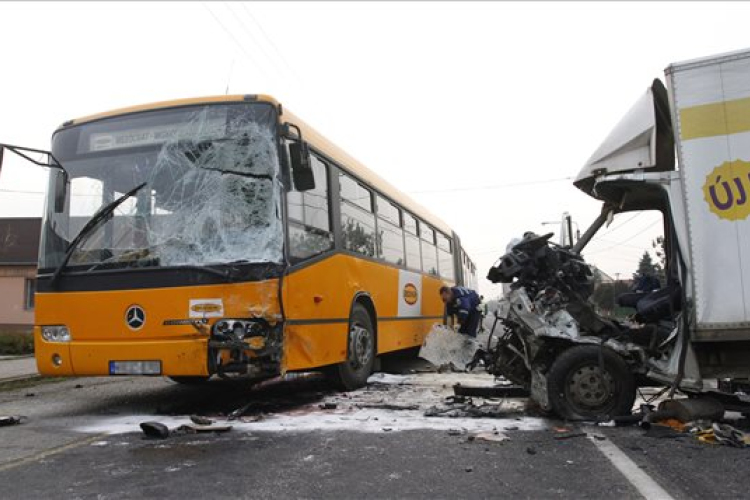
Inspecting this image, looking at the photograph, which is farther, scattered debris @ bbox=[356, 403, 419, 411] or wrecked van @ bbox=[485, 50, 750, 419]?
scattered debris @ bbox=[356, 403, 419, 411]

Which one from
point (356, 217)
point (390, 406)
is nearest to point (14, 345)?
point (356, 217)

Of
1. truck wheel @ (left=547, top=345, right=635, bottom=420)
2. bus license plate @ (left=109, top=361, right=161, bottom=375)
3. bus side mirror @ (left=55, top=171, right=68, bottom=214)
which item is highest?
bus side mirror @ (left=55, top=171, right=68, bottom=214)

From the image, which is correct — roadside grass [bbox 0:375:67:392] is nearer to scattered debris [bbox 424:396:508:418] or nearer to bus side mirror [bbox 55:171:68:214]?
bus side mirror [bbox 55:171:68:214]

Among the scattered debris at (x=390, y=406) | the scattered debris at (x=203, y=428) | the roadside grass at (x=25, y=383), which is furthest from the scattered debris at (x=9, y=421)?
the scattered debris at (x=390, y=406)

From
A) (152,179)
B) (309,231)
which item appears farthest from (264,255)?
(152,179)

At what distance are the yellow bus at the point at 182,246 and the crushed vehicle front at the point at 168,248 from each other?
0.01m

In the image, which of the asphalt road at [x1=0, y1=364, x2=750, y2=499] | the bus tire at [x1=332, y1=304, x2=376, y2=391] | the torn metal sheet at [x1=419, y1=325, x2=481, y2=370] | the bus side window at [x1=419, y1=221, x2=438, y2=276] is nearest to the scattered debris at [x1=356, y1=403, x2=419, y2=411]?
the asphalt road at [x1=0, y1=364, x2=750, y2=499]

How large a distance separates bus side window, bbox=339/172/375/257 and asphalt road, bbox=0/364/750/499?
239cm

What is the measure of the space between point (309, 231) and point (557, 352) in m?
2.95

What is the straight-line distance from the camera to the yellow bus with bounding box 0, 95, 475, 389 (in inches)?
233

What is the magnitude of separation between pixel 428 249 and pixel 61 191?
7.90 metres

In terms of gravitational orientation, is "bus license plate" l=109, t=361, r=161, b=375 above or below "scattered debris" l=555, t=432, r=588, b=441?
above

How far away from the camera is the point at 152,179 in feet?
20.7

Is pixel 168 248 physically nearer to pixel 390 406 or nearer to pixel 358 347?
pixel 390 406
